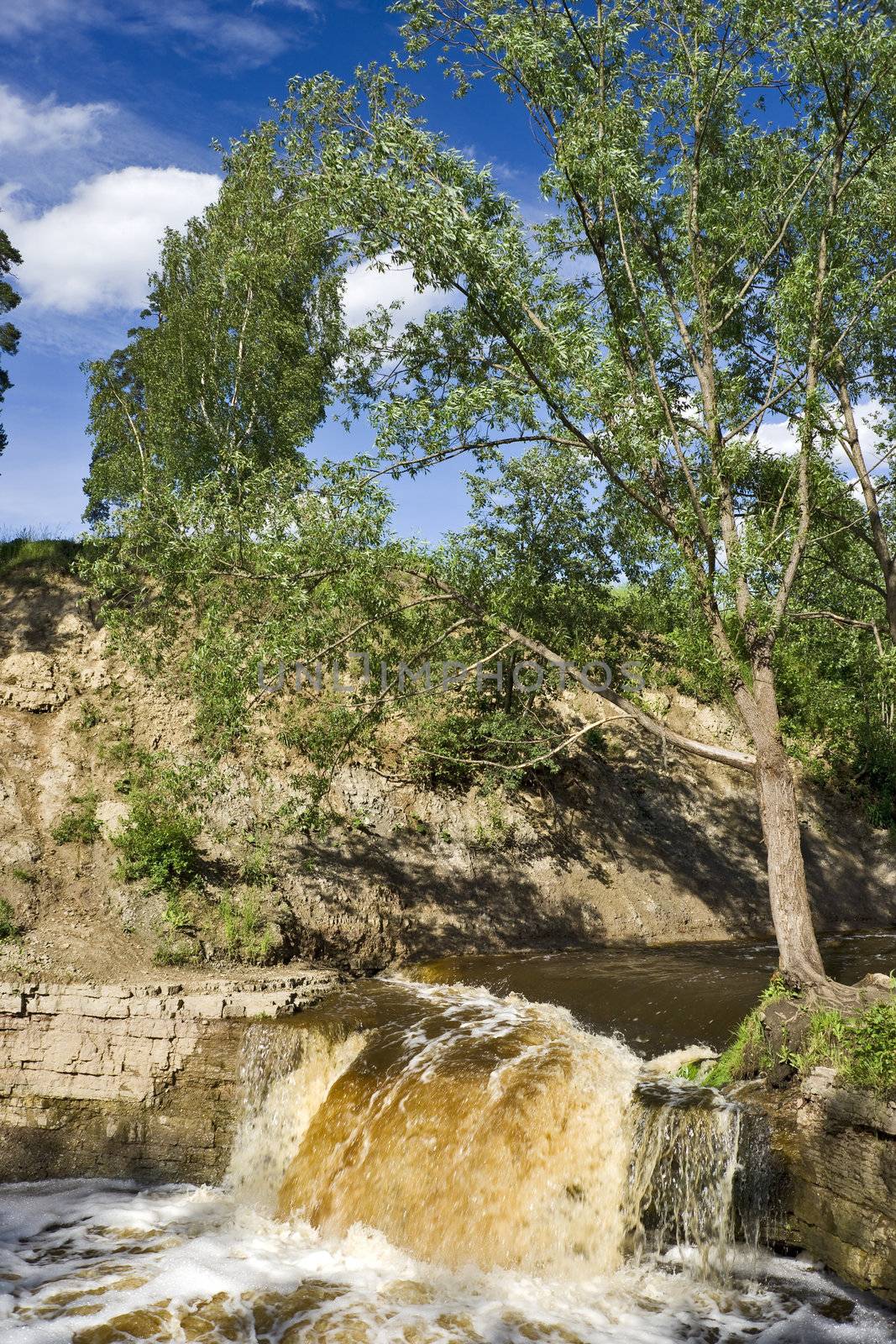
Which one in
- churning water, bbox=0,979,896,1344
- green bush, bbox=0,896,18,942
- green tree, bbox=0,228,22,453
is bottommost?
churning water, bbox=0,979,896,1344

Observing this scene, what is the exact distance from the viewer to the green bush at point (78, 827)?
14584 millimetres

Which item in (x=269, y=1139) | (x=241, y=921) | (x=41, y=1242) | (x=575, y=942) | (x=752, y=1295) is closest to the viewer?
(x=752, y=1295)

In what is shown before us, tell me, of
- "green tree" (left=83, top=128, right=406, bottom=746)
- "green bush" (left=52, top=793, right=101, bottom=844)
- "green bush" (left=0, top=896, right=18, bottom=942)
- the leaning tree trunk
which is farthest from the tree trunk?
"green bush" (left=52, top=793, right=101, bottom=844)

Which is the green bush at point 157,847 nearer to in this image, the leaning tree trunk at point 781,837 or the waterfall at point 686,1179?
the waterfall at point 686,1179

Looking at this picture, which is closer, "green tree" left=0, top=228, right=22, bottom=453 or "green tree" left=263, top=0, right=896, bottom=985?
"green tree" left=263, top=0, right=896, bottom=985

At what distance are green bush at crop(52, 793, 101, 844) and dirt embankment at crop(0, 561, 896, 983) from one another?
0.04 m

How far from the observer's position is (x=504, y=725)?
16062mm

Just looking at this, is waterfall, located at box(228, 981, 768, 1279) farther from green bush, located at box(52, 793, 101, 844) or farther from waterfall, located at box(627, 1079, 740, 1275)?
green bush, located at box(52, 793, 101, 844)

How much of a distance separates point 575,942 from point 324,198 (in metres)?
12.4

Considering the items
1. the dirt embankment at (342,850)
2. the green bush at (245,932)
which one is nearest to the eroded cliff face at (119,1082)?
the dirt embankment at (342,850)

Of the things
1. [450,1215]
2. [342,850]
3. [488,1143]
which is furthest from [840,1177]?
[342,850]

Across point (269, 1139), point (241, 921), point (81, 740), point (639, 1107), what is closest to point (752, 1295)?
point (639, 1107)

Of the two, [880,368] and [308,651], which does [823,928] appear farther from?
[308,651]

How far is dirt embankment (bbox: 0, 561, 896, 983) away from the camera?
13.5 meters
